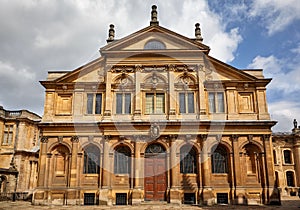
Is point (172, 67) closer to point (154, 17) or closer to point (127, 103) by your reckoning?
point (127, 103)

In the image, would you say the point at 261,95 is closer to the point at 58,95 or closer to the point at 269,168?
the point at 269,168

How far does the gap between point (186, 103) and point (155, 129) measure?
3.91 m

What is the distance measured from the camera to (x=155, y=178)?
24.3 metres

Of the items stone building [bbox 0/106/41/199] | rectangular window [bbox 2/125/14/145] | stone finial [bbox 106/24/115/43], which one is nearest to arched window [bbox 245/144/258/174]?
stone finial [bbox 106/24/115/43]

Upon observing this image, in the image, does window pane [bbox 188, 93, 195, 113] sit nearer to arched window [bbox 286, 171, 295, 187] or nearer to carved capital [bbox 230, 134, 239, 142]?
carved capital [bbox 230, 134, 239, 142]

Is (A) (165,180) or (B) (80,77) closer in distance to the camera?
(A) (165,180)

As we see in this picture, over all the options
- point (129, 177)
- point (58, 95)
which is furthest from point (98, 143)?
point (58, 95)

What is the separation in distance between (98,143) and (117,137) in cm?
175

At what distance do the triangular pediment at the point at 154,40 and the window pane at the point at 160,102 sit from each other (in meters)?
4.27

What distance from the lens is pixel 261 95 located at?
1032 inches

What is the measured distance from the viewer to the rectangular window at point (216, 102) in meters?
26.1

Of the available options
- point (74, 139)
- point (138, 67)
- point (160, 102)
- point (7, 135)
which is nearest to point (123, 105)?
point (160, 102)

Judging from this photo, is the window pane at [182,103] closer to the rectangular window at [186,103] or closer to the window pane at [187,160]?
the rectangular window at [186,103]

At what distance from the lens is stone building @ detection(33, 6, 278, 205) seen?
24.0 meters
